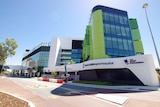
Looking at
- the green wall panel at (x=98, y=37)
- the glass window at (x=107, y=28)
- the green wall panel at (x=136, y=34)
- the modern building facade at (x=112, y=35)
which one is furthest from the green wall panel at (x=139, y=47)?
the green wall panel at (x=98, y=37)

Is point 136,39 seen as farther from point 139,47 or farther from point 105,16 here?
point 105,16

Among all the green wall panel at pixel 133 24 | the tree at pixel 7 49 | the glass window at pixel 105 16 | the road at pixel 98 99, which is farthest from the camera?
the green wall panel at pixel 133 24

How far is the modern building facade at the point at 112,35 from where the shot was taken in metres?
32.2

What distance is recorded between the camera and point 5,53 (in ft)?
56.2

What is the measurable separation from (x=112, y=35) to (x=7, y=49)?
29.4 metres

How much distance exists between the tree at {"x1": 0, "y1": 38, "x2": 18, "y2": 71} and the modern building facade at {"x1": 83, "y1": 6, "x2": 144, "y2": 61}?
72.1 ft

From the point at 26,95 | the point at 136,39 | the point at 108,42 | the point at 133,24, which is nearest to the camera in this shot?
the point at 26,95

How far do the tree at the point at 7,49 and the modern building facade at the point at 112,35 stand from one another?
22.0 metres

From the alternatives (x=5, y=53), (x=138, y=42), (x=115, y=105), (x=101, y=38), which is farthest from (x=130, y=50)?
(x=5, y=53)

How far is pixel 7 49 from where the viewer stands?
17422 mm

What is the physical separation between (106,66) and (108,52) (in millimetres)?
8241

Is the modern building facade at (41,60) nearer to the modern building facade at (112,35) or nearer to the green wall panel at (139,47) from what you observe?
the modern building facade at (112,35)

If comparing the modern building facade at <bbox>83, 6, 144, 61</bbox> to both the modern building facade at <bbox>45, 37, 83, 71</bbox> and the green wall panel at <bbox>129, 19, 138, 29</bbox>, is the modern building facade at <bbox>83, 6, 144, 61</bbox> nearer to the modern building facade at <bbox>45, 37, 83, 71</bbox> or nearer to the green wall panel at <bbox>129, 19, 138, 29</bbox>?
the green wall panel at <bbox>129, 19, 138, 29</bbox>

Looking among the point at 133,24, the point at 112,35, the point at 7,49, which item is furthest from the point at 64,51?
the point at 7,49
